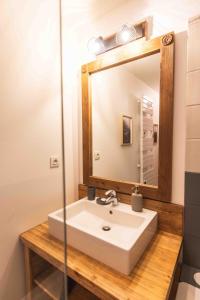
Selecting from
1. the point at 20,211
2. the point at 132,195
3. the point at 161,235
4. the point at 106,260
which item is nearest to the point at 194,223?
the point at 161,235

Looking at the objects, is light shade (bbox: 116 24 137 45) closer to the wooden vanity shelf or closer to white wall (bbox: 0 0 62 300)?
white wall (bbox: 0 0 62 300)

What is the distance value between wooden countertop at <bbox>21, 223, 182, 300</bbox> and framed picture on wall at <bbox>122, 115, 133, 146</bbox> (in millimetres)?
688

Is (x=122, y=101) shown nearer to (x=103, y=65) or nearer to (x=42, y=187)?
(x=103, y=65)

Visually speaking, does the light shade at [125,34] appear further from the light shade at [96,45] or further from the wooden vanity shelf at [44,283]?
the wooden vanity shelf at [44,283]

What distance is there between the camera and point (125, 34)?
1218 mm

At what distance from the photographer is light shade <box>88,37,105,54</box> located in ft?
4.40

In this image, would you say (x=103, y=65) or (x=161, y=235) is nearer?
(x=161, y=235)

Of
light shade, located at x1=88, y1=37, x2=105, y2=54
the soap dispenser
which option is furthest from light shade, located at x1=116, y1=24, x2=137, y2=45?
the soap dispenser

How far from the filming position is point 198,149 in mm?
989

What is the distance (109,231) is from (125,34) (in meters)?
1.35

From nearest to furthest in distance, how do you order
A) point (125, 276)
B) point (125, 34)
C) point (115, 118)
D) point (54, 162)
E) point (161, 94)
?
point (125, 276) < point (161, 94) < point (125, 34) < point (54, 162) < point (115, 118)

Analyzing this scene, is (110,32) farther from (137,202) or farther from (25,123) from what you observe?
(137,202)

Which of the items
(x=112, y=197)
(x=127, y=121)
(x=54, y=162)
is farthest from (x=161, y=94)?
(x=54, y=162)

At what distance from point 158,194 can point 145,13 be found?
1.21m
